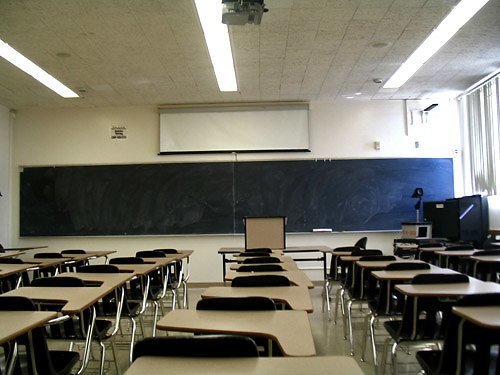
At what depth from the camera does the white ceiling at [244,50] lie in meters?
4.47

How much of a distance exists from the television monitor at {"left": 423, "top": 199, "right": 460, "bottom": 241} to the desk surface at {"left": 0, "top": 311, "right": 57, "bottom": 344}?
6.66 meters

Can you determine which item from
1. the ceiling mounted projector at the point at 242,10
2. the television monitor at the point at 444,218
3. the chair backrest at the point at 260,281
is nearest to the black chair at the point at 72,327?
the chair backrest at the point at 260,281

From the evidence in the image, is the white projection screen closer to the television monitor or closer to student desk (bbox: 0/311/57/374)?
the television monitor

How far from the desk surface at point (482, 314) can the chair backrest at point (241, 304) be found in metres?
0.90

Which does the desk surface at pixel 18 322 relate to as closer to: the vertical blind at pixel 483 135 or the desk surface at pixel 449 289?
the desk surface at pixel 449 289

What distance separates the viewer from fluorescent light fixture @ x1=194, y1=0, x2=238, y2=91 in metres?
4.44

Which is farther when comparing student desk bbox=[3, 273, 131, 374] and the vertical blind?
the vertical blind

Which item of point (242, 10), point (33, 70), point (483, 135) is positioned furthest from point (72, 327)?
point (483, 135)

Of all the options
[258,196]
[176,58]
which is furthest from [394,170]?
[176,58]

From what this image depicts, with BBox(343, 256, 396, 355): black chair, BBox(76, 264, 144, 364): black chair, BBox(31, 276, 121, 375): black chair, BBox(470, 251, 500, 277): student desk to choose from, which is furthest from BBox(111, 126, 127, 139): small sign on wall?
BBox(470, 251, 500, 277): student desk

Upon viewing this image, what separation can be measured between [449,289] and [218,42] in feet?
13.5

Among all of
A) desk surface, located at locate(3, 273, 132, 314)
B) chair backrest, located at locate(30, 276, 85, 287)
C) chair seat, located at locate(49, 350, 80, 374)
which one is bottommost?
chair seat, located at locate(49, 350, 80, 374)

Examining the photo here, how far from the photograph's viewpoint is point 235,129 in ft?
26.0

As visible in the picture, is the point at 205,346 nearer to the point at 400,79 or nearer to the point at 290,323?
the point at 290,323
